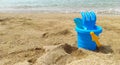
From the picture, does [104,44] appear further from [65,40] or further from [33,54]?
[33,54]

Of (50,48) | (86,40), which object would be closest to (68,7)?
(86,40)

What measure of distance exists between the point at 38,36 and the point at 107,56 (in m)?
1.77

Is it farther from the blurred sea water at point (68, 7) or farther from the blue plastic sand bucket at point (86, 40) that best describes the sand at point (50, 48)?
the blurred sea water at point (68, 7)

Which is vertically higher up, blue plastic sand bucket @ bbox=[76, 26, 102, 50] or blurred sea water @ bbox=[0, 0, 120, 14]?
blue plastic sand bucket @ bbox=[76, 26, 102, 50]

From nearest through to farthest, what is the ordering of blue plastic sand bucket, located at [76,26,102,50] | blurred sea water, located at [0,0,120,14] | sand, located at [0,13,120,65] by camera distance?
sand, located at [0,13,120,65] → blue plastic sand bucket, located at [76,26,102,50] → blurred sea water, located at [0,0,120,14]

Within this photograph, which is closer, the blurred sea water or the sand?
the sand

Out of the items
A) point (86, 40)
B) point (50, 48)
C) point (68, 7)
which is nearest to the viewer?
point (50, 48)

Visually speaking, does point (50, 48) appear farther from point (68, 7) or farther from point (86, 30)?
point (68, 7)

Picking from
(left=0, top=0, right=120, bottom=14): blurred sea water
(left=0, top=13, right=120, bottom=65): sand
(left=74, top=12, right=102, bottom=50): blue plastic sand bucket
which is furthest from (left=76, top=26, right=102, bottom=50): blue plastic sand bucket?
(left=0, top=0, right=120, bottom=14): blurred sea water

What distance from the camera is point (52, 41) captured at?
410 centimetres

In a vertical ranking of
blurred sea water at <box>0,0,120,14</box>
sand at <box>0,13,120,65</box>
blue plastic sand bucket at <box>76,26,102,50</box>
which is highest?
blue plastic sand bucket at <box>76,26,102,50</box>

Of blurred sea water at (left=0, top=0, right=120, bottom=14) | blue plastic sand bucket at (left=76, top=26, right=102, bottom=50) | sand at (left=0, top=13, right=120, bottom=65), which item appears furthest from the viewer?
blurred sea water at (left=0, top=0, right=120, bottom=14)

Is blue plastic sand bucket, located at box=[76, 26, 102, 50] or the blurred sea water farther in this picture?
the blurred sea water

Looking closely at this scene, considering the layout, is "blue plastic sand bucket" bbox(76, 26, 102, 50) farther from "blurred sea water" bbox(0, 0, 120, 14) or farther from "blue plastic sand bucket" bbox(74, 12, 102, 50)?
"blurred sea water" bbox(0, 0, 120, 14)
